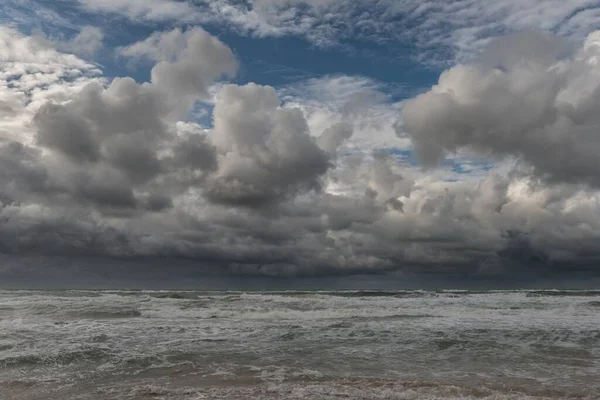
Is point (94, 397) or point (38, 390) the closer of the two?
point (94, 397)

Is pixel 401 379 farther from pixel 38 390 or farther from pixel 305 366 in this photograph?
pixel 38 390

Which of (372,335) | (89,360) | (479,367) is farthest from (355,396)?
(372,335)

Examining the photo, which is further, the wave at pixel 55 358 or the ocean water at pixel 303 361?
the wave at pixel 55 358

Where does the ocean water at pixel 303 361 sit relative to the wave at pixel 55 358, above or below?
above

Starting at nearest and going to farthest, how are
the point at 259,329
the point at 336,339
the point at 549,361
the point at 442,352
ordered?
the point at 549,361
the point at 442,352
the point at 336,339
the point at 259,329

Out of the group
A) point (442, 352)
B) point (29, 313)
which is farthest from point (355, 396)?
point (29, 313)

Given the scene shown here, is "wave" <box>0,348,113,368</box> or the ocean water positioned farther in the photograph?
"wave" <box>0,348,113,368</box>

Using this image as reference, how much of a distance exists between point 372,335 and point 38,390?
35.4 ft

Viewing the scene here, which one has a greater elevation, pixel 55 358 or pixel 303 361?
pixel 303 361

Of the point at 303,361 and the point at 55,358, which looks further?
the point at 55,358

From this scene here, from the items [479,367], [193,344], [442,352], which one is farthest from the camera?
[193,344]

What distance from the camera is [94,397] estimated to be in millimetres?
8672

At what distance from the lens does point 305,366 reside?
11.4 m

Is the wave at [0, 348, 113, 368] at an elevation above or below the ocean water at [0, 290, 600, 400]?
below
